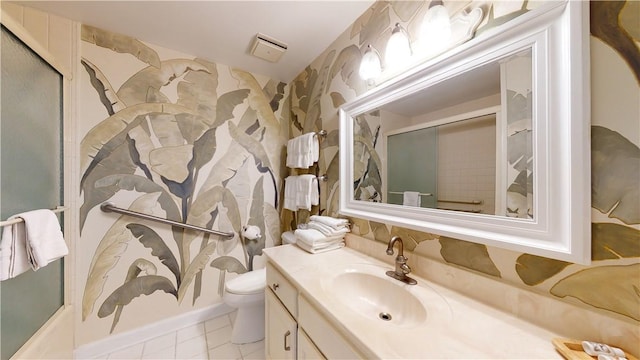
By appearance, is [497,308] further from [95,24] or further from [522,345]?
[95,24]

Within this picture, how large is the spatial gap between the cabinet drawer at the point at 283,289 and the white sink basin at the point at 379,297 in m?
0.19

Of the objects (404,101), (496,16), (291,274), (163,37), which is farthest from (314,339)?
(163,37)

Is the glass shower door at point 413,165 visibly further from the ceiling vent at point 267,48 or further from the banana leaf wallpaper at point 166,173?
the banana leaf wallpaper at point 166,173

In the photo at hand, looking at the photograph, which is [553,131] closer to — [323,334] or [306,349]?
[323,334]

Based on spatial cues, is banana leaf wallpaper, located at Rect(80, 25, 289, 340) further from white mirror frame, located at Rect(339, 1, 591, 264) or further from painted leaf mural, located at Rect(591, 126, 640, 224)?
painted leaf mural, located at Rect(591, 126, 640, 224)

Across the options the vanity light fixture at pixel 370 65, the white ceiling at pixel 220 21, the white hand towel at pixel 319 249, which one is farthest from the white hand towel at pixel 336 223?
the white ceiling at pixel 220 21

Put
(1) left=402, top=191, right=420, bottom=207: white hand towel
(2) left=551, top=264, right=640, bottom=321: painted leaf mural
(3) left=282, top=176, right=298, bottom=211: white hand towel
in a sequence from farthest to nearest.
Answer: (3) left=282, top=176, right=298, bottom=211: white hand towel < (1) left=402, top=191, right=420, bottom=207: white hand towel < (2) left=551, top=264, right=640, bottom=321: painted leaf mural

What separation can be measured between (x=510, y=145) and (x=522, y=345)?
564mm

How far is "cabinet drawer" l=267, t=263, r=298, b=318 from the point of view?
0.90 m

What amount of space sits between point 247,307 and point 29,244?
1133mm

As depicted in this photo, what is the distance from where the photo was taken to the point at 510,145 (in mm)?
674

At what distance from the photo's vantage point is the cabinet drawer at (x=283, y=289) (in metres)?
0.90

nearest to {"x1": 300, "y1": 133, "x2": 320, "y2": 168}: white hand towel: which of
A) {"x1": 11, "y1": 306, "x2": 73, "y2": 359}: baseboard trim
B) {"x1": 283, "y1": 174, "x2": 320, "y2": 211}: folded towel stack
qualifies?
{"x1": 283, "y1": 174, "x2": 320, "y2": 211}: folded towel stack

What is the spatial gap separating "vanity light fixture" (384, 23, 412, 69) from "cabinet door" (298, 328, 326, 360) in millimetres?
1265
